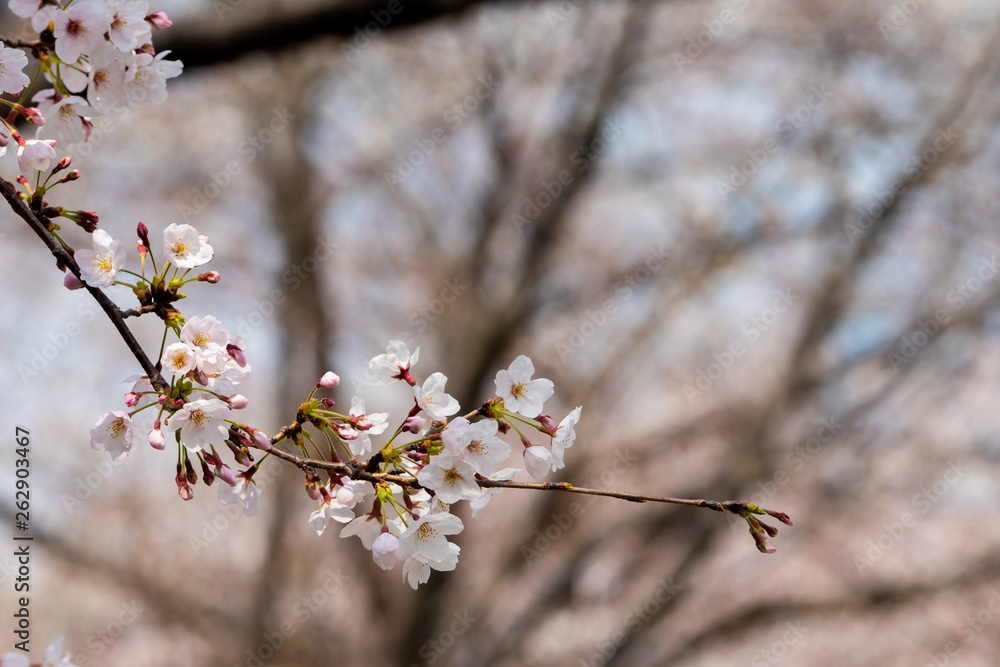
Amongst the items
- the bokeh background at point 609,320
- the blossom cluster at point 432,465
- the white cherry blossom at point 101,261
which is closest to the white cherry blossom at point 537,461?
the blossom cluster at point 432,465

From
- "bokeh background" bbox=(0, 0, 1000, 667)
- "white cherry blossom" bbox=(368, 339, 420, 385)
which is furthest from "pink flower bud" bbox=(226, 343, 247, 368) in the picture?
"bokeh background" bbox=(0, 0, 1000, 667)

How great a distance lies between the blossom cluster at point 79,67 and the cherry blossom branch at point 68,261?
2.9 inches

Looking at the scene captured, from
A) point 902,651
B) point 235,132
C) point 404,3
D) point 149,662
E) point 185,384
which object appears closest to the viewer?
point 185,384

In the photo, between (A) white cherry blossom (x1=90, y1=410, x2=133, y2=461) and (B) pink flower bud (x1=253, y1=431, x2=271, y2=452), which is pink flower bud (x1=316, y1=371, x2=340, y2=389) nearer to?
(B) pink flower bud (x1=253, y1=431, x2=271, y2=452)

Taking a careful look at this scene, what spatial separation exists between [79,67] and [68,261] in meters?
0.29

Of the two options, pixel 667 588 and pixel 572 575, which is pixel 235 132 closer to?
pixel 572 575

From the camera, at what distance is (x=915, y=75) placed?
16.1ft

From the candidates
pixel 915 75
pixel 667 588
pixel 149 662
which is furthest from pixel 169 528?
pixel 915 75

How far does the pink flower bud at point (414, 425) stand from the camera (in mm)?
868

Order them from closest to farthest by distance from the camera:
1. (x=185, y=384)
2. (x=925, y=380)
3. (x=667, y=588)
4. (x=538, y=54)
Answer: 1. (x=185, y=384)
2. (x=667, y=588)
3. (x=925, y=380)
4. (x=538, y=54)

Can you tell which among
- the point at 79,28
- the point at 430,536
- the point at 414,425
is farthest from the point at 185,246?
the point at 430,536

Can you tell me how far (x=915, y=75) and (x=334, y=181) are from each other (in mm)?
4555

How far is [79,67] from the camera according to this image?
34.5 inches

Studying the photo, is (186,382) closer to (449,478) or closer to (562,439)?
(449,478)
